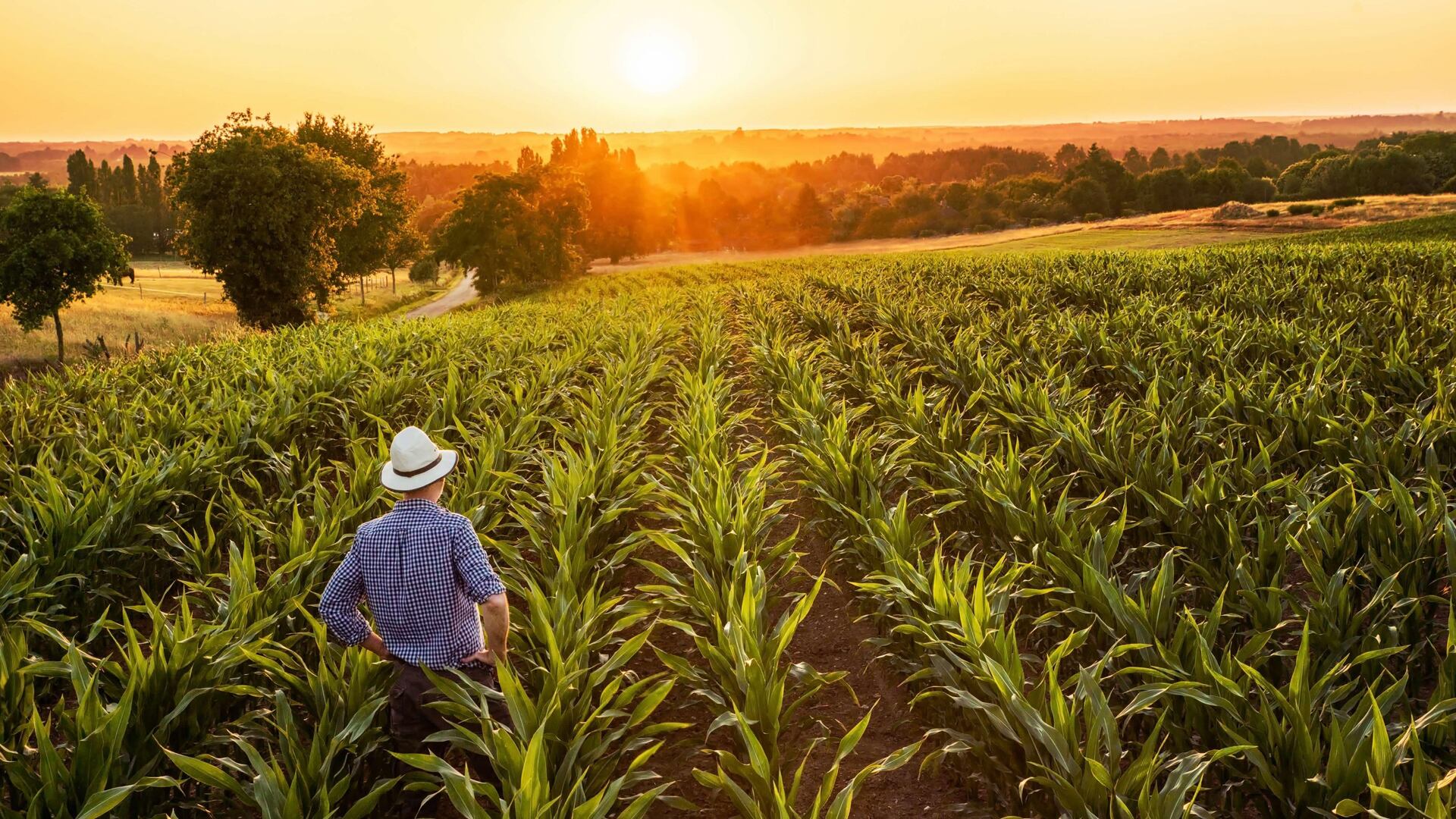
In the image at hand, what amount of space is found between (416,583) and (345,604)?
36 cm

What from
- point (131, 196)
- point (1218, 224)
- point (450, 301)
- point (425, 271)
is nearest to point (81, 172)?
point (131, 196)

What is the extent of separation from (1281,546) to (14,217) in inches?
1679

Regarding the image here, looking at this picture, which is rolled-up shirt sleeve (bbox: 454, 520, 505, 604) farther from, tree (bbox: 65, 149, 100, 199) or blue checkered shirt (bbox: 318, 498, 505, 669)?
tree (bbox: 65, 149, 100, 199)

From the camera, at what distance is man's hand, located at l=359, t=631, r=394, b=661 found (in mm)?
3791

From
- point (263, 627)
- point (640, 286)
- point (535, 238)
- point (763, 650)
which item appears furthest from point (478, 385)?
point (535, 238)

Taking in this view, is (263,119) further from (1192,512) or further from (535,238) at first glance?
(1192,512)

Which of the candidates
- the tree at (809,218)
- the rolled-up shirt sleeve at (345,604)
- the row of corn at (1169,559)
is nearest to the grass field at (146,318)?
the rolled-up shirt sleeve at (345,604)

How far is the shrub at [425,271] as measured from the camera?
9588cm

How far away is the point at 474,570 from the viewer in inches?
144

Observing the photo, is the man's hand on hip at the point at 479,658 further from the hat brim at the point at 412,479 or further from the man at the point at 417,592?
the hat brim at the point at 412,479

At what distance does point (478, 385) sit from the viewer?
9.59m

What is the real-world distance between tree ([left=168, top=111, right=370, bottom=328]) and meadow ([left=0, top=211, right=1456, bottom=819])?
→ 89.8 feet

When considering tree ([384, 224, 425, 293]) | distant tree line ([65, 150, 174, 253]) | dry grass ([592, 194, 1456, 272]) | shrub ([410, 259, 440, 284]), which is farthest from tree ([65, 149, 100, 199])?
dry grass ([592, 194, 1456, 272])

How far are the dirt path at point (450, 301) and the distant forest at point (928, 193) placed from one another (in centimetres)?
771
